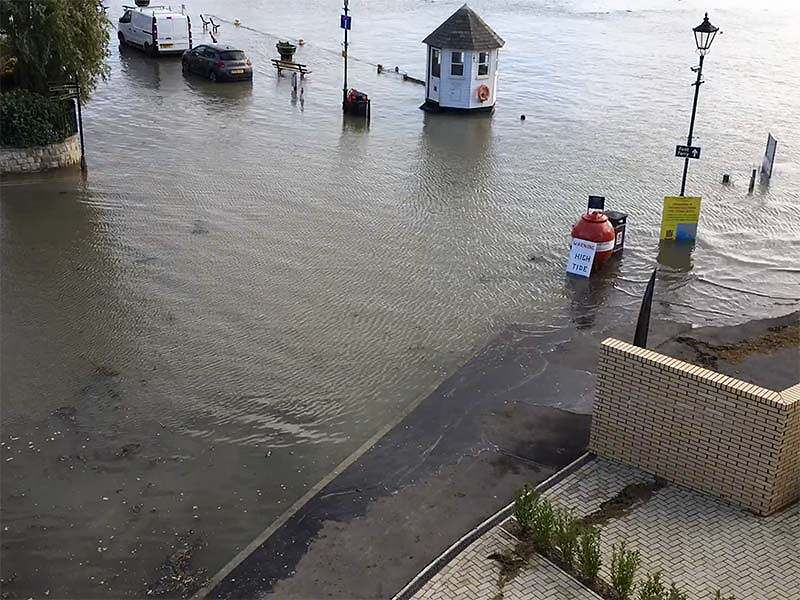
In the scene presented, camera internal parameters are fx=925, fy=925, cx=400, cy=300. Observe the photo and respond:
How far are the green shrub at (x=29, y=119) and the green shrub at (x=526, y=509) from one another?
15011 mm

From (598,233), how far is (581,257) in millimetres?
511

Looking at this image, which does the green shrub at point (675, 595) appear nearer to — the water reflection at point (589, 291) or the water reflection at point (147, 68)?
the water reflection at point (589, 291)

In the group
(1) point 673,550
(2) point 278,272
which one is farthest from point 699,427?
(2) point 278,272

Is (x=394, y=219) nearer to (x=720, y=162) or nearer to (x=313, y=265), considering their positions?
(x=313, y=265)

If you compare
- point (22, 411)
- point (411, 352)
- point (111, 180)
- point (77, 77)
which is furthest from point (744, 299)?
point (77, 77)

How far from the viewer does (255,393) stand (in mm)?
11367

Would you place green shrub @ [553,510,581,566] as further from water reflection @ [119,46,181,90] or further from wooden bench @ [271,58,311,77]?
wooden bench @ [271,58,311,77]

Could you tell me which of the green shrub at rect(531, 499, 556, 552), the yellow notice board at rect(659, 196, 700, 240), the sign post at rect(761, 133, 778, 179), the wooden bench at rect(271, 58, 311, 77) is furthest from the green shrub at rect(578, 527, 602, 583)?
the wooden bench at rect(271, 58, 311, 77)

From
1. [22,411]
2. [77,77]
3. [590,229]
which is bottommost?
[22,411]

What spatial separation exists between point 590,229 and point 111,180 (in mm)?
10283

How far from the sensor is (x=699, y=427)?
895cm

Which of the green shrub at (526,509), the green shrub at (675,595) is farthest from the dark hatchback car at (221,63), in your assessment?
the green shrub at (675,595)

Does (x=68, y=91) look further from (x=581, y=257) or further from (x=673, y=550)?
(x=673, y=550)

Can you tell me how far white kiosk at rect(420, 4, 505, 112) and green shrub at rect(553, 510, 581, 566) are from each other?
771 inches
